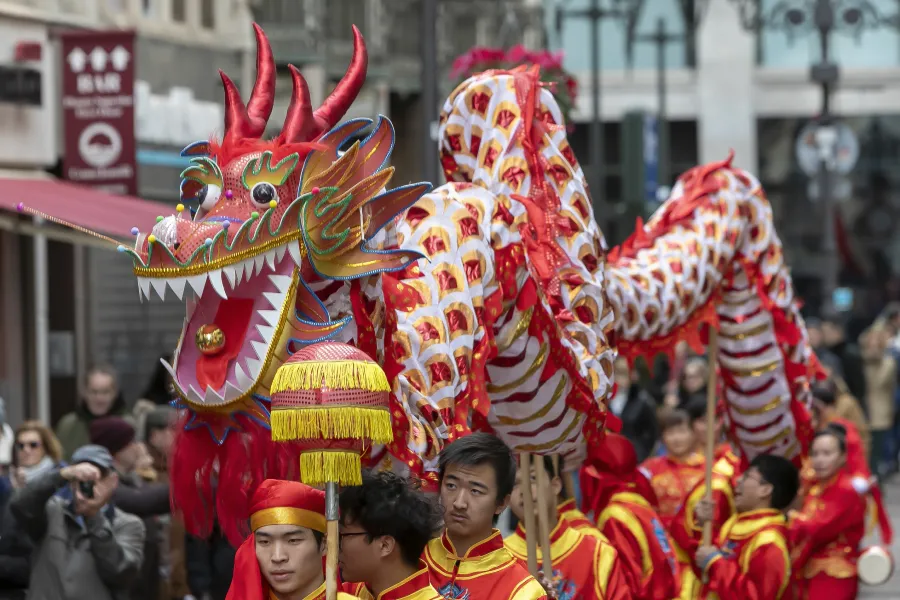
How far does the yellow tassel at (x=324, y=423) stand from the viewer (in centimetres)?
500

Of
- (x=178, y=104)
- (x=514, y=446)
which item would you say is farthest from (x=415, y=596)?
(x=178, y=104)

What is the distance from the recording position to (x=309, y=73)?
2653cm

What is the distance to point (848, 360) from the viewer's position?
19781mm

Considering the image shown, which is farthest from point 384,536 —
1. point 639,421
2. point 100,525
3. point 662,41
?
point 662,41

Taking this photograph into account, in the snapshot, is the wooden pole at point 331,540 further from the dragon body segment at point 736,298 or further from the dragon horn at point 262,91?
the dragon body segment at point 736,298

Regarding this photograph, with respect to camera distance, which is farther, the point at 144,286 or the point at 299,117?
the point at 299,117

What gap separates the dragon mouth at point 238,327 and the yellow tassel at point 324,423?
0.85m

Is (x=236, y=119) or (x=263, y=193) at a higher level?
(x=236, y=119)

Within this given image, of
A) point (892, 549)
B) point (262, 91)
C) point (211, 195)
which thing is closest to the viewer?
point (211, 195)

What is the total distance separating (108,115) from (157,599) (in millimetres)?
7354

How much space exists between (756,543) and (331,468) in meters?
4.40

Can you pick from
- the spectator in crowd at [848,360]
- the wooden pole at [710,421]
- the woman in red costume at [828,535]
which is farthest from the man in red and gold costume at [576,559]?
the spectator in crowd at [848,360]

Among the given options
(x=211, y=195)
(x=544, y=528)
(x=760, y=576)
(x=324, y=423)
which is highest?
(x=211, y=195)

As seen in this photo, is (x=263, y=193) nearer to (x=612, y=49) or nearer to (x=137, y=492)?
(x=137, y=492)
